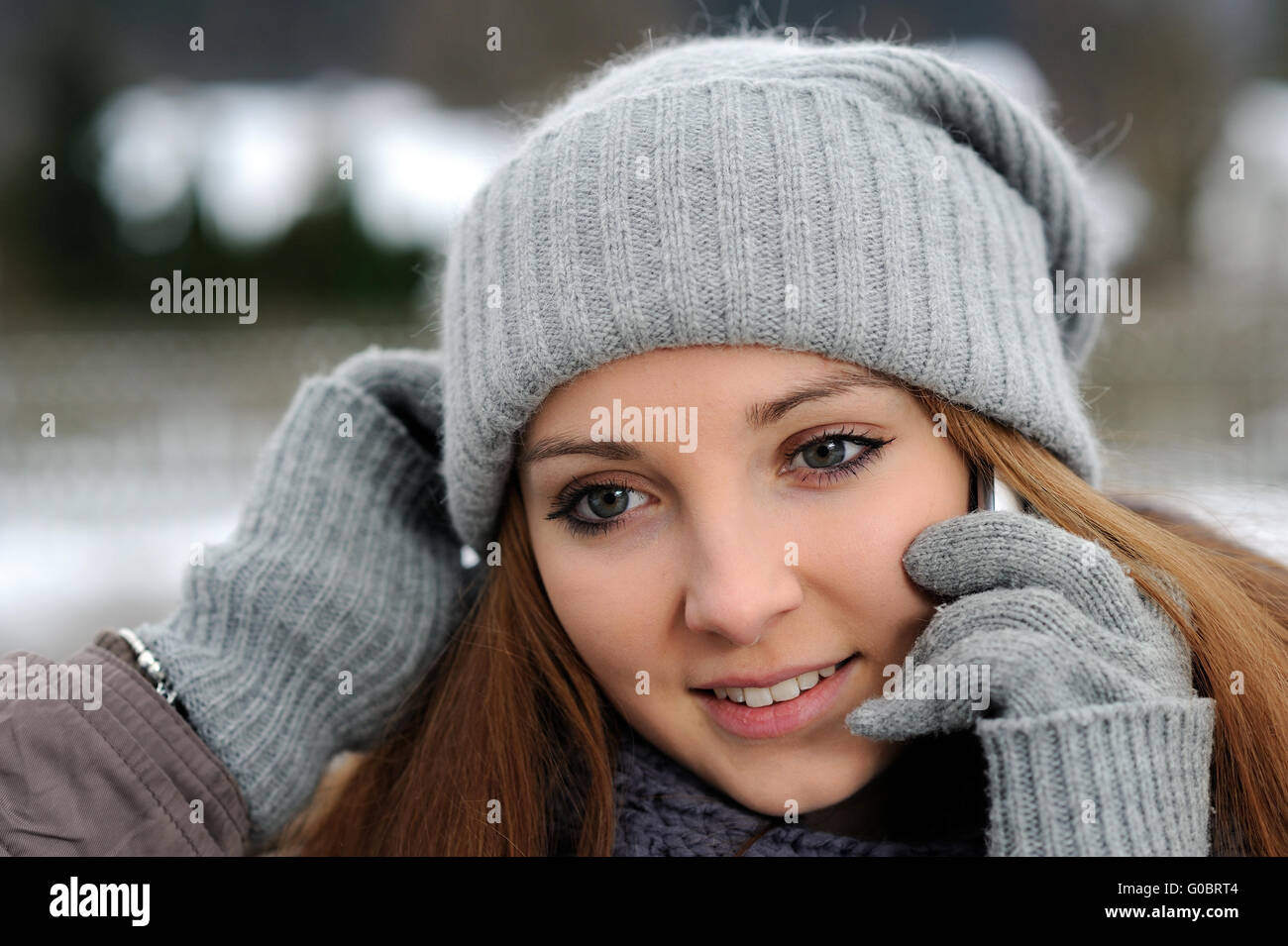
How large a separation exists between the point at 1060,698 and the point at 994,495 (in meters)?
0.35

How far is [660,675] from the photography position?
1633 mm

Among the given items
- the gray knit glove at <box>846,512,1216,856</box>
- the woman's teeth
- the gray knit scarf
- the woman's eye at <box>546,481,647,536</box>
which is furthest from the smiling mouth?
the woman's eye at <box>546,481,647,536</box>

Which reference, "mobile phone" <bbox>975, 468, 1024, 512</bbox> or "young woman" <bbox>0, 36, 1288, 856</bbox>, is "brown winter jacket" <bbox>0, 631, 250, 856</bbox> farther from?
"mobile phone" <bbox>975, 468, 1024, 512</bbox>

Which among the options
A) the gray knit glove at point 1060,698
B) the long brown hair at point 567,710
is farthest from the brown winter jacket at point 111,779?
the gray knit glove at point 1060,698

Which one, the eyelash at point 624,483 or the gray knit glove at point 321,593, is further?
the gray knit glove at point 321,593

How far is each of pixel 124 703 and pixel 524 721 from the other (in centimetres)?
67

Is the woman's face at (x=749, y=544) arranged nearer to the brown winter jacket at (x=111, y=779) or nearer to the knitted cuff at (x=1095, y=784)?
the knitted cuff at (x=1095, y=784)

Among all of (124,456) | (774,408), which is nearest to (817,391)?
(774,408)

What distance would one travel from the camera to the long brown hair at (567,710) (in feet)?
4.97

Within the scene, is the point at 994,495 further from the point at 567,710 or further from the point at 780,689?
the point at 567,710

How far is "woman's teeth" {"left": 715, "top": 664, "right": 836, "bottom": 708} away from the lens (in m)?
1.57

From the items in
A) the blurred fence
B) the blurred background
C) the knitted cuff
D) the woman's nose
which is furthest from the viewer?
the blurred background

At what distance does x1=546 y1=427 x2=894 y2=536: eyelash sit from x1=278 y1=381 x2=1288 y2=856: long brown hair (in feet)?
0.37

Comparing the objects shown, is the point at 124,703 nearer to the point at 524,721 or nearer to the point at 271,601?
the point at 271,601
